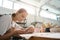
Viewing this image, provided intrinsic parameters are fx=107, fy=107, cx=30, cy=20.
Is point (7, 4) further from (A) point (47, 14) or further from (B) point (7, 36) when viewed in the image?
(A) point (47, 14)

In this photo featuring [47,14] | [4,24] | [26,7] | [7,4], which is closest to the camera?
[4,24]

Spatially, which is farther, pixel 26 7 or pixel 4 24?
pixel 26 7

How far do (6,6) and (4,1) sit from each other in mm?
204

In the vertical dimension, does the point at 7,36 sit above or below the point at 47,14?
below

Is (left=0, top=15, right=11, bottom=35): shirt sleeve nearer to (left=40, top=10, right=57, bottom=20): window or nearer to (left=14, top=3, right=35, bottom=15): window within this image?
(left=14, top=3, right=35, bottom=15): window

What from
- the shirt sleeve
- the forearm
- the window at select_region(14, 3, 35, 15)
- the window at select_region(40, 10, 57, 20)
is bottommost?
the forearm

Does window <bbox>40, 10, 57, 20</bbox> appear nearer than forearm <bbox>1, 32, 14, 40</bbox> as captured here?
No

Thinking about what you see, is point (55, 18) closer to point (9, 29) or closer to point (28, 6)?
point (28, 6)

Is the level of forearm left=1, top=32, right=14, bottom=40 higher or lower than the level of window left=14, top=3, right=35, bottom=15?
lower

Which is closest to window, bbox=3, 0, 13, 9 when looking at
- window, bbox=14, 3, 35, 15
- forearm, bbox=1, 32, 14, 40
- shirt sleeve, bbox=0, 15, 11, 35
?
window, bbox=14, 3, 35, 15

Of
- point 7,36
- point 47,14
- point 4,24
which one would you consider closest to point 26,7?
point 47,14

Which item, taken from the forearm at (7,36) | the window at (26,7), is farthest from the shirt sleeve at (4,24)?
the window at (26,7)

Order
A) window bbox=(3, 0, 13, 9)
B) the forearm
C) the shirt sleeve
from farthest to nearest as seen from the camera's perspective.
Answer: window bbox=(3, 0, 13, 9), the shirt sleeve, the forearm

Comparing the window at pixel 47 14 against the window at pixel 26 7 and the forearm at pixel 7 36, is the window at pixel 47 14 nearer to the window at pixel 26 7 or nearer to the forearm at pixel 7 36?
the window at pixel 26 7
